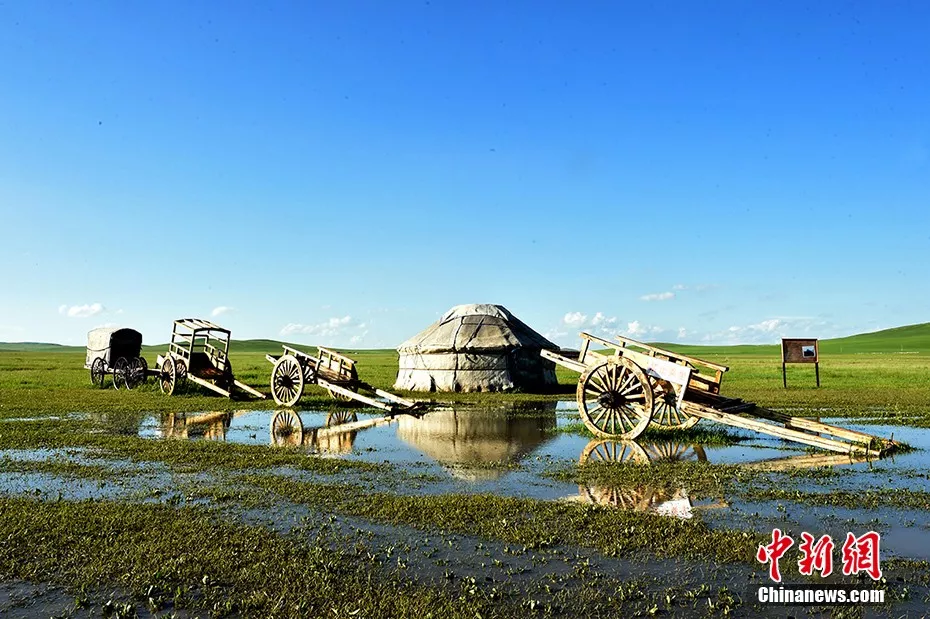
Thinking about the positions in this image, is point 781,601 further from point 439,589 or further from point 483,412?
point 483,412

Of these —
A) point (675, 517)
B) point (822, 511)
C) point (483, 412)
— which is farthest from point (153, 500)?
point (483, 412)

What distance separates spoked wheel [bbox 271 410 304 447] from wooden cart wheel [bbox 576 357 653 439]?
643 centimetres

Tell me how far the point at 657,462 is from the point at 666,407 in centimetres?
492

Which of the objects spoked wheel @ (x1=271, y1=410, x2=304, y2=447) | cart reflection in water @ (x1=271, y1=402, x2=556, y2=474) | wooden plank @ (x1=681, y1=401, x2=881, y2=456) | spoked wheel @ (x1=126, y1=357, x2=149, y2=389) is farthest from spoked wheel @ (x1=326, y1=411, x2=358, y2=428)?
spoked wheel @ (x1=126, y1=357, x2=149, y2=389)

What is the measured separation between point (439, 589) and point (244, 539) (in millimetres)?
2406

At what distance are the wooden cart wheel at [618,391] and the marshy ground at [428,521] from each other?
562 mm

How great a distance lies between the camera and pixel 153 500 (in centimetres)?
834

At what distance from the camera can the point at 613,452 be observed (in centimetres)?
1259

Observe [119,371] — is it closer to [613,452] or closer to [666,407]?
[666,407]

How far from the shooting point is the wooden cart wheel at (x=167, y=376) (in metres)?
25.4

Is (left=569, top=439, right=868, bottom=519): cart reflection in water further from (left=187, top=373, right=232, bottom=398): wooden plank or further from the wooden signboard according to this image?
Result: the wooden signboard

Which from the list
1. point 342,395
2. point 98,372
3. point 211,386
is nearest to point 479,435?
point 342,395
